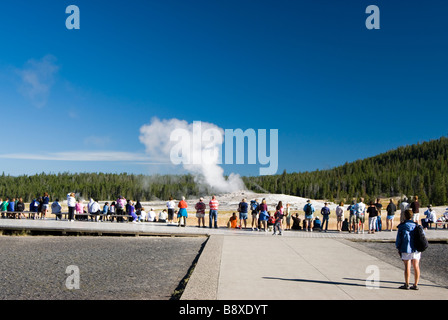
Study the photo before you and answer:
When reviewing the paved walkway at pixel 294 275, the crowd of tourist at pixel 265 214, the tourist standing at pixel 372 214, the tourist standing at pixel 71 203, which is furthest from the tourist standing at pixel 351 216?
the tourist standing at pixel 71 203

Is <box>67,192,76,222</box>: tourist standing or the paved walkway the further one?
<box>67,192,76,222</box>: tourist standing

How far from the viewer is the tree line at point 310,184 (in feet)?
411

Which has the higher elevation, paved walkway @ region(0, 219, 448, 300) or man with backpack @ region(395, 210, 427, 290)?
man with backpack @ region(395, 210, 427, 290)

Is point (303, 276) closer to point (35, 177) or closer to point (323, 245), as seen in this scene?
point (323, 245)

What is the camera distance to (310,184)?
135875 millimetres

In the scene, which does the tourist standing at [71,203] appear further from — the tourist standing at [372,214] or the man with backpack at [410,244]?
the man with backpack at [410,244]

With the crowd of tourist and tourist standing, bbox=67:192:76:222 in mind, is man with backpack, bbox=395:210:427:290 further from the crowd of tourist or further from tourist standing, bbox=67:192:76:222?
tourist standing, bbox=67:192:76:222

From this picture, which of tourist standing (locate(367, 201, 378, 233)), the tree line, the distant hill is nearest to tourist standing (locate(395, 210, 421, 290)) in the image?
tourist standing (locate(367, 201, 378, 233))

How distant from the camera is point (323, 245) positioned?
15.3 metres

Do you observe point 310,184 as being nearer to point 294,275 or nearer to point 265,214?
point 265,214

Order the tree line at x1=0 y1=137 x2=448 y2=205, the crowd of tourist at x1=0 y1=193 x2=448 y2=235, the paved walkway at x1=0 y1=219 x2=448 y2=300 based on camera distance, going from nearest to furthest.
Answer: the paved walkway at x1=0 y1=219 x2=448 y2=300 < the crowd of tourist at x1=0 y1=193 x2=448 y2=235 < the tree line at x1=0 y1=137 x2=448 y2=205

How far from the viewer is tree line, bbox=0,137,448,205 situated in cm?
12519
